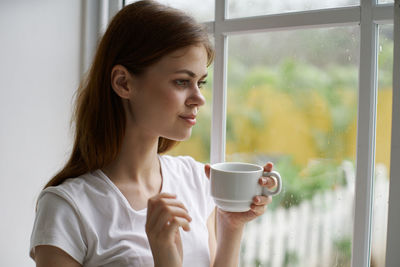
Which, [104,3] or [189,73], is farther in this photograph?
[104,3]

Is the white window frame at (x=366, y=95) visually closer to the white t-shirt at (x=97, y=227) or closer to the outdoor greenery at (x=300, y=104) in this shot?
the outdoor greenery at (x=300, y=104)

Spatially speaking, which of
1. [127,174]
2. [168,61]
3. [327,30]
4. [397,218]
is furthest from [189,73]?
[397,218]

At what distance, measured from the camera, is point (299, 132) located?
52.6 inches

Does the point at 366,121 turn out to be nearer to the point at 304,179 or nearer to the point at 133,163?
the point at 304,179

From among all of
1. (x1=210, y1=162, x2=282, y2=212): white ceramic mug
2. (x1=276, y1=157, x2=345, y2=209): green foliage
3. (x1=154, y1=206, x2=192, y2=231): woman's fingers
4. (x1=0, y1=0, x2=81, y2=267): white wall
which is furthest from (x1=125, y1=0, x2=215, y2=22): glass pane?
(x1=154, y1=206, x2=192, y2=231): woman's fingers

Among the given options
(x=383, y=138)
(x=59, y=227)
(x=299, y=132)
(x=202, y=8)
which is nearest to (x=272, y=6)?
(x=202, y=8)

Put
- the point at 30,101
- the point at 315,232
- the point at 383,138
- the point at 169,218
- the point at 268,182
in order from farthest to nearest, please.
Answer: the point at 30,101 < the point at 315,232 < the point at 383,138 < the point at 268,182 < the point at 169,218

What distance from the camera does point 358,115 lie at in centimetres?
121

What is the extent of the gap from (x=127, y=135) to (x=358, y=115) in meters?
0.67

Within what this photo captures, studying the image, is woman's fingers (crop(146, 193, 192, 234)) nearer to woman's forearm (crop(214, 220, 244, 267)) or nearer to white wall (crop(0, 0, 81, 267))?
woman's forearm (crop(214, 220, 244, 267))

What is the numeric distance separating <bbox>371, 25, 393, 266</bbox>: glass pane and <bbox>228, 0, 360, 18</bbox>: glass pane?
16 cm

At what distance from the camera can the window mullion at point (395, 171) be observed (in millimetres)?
1097

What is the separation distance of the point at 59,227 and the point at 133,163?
0.97 ft

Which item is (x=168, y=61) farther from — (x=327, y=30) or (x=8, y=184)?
(x=8, y=184)
